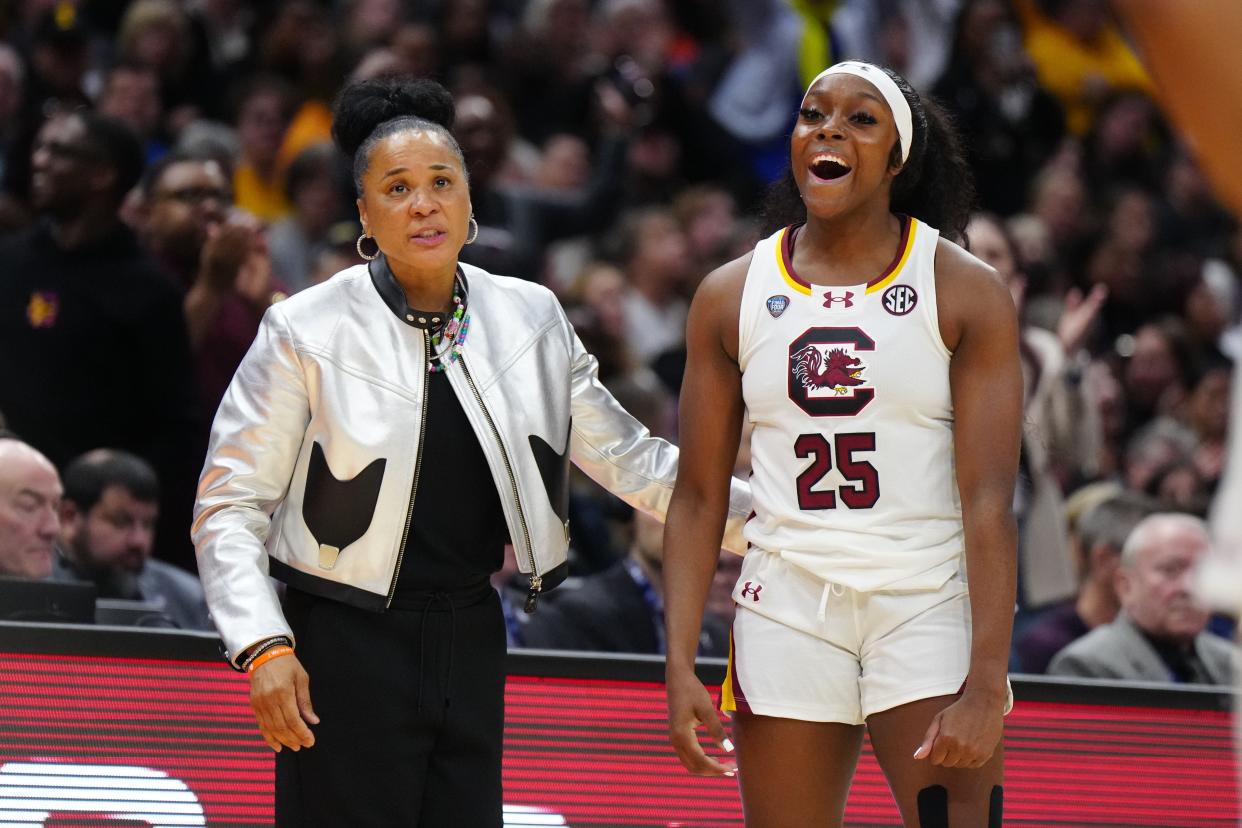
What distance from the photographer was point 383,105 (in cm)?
333

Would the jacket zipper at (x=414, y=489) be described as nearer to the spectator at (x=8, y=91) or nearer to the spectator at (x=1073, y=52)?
the spectator at (x=8, y=91)

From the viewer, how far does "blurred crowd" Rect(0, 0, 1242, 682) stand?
5320 millimetres

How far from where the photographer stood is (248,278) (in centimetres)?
584

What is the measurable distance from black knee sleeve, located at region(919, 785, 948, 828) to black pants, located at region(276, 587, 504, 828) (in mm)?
759

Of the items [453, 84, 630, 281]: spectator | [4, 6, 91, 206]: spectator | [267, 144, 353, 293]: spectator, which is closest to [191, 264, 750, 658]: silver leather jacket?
[453, 84, 630, 281]: spectator

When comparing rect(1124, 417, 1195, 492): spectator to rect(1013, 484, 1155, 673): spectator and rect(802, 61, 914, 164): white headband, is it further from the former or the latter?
rect(802, 61, 914, 164): white headband

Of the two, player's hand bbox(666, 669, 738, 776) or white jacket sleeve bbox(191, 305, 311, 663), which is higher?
white jacket sleeve bbox(191, 305, 311, 663)

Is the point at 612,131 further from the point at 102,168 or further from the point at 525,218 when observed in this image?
the point at 102,168

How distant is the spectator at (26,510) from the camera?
4.57 meters

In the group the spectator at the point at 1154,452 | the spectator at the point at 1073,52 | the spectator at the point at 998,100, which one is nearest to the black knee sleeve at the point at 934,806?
the spectator at the point at 1154,452

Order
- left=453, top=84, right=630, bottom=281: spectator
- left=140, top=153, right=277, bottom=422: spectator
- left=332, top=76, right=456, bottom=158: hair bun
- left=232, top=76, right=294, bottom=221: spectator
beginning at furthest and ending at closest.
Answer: left=232, top=76, right=294, bottom=221: spectator → left=453, top=84, right=630, bottom=281: spectator → left=140, top=153, right=277, bottom=422: spectator → left=332, top=76, right=456, bottom=158: hair bun

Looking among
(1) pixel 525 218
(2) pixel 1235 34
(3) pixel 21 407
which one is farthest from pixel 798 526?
(1) pixel 525 218

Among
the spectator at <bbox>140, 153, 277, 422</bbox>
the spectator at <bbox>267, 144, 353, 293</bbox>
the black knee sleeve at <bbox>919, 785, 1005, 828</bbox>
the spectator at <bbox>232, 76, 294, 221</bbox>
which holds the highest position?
the spectator at <bbox>232, 76, 294, 221</bbox>

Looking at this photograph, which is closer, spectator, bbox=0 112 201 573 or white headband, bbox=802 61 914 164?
white headband, bbox=802 61 914 164
